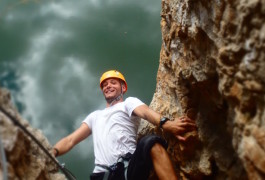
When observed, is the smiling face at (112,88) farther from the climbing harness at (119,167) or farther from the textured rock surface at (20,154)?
the textured rock surface at (20,154)

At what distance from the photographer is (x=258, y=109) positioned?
3662 mm

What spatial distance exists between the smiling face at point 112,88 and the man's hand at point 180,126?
6.46 feet

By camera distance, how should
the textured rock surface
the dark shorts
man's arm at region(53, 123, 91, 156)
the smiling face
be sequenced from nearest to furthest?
the textured rock surface
the dark shorts
man's arm at region(53, 123, 91, 156)
the smiling face

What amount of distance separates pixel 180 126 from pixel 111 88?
234 centimetres

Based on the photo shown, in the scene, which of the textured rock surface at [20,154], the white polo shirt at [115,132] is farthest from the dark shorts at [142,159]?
the textured rock surface at [20,154]

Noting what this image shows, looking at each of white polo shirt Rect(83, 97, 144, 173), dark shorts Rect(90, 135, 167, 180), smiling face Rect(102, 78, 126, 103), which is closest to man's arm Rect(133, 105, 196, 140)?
dark shorts Rect(90, 135, 167, 180)

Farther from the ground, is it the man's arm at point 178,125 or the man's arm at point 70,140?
the man's arm at point 70,140

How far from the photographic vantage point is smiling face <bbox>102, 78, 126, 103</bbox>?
7.18 metres

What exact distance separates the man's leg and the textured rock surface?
138cm

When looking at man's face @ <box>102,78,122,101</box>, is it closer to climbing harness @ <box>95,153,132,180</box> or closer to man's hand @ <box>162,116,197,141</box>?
climbing harness @ <box>95,153,132,180</box>

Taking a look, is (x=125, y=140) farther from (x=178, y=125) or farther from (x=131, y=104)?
(x=178, y=125)

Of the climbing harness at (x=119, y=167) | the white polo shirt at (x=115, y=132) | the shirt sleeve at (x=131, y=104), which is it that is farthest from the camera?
the shirt sleeve at (x=131, y=104)

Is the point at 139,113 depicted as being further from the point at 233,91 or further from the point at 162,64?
the point at 233,91

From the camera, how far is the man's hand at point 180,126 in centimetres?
541
